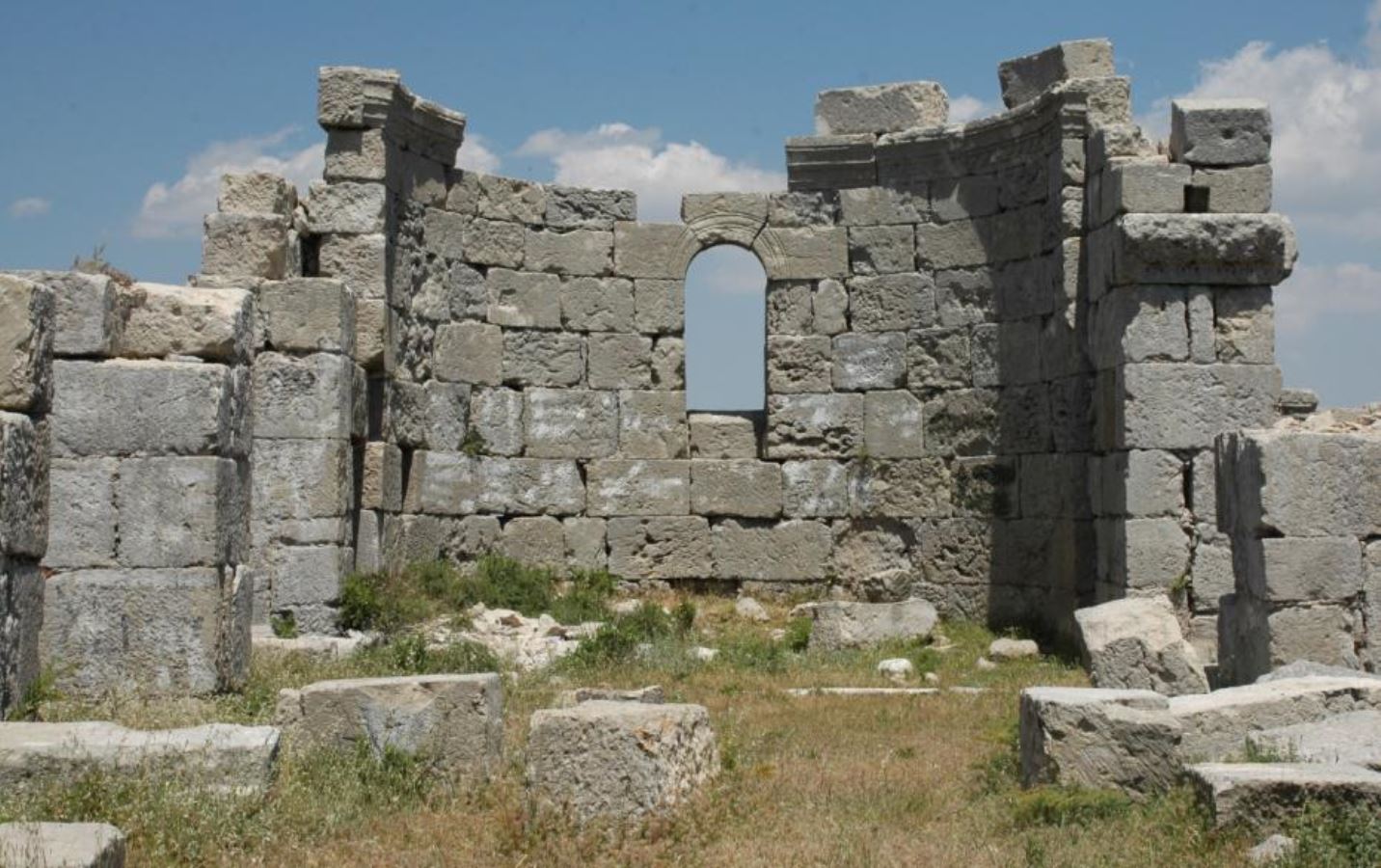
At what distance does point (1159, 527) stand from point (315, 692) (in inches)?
304

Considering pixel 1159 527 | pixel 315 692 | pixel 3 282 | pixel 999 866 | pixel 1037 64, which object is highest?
pixel 1037 64

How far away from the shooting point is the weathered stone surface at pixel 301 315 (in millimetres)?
13562

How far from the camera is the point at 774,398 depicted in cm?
1673

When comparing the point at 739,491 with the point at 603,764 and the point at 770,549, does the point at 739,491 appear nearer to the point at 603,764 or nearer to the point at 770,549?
the point at 770,549

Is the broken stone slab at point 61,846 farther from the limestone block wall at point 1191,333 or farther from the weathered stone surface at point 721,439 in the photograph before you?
the weathered stone surface at point 721,439

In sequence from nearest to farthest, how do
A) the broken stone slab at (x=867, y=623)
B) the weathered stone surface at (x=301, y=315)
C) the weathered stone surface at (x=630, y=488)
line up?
1. the weathered stone surface at (x=301, y=315)
2. the broken stone slab at (x=867, y=623)
3. the weathered stone surface at (x=630, y=488)

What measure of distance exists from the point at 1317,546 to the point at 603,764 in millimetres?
5377

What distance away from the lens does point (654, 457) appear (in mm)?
16656

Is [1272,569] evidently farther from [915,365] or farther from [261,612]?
[261,612]

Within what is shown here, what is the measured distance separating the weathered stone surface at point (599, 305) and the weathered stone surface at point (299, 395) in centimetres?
356

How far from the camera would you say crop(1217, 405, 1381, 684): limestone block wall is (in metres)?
9.95

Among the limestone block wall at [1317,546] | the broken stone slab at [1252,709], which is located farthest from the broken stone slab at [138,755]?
the limestone block wall at [1317,546]

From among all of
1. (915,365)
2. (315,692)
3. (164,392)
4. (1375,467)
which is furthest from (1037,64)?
(315,692)

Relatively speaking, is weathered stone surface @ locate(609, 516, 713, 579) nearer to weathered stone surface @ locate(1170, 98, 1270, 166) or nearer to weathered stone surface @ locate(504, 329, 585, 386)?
weathered stone surface @ locate(504, 329, 585, 386)
